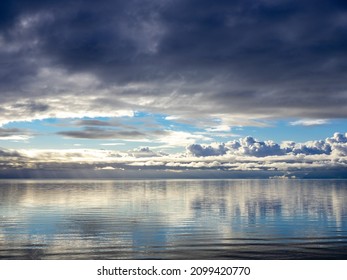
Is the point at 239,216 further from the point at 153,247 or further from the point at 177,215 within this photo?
the point at 153,247

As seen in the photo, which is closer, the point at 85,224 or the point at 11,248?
the point at 11,248

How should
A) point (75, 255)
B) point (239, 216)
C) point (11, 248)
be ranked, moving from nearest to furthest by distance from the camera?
point (75, 255)
point (11, 248)
point (239, 216)

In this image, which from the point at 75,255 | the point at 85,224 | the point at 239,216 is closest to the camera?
the point at 75,255

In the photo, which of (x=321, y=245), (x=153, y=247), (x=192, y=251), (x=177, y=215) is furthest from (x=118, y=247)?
(x=177, y=215)

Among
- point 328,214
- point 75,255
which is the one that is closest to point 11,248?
point 75,255

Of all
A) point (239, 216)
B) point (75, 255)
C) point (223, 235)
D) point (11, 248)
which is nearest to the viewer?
point (75, 255)

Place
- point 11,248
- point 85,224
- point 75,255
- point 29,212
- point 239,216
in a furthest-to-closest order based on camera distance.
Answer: point 29,212 < point 239,216 < point 85,224 < point 11,248 < point 75,255

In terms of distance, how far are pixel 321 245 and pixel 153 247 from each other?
63.4 ft

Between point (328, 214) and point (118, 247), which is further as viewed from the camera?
point (328, 214)

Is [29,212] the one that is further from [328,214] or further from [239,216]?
[328,214]

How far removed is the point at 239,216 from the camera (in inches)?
2830

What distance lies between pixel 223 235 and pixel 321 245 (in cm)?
1228

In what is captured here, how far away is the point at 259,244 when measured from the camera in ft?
147
